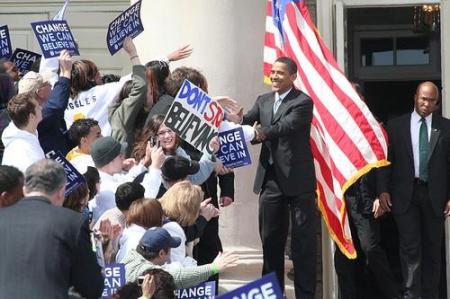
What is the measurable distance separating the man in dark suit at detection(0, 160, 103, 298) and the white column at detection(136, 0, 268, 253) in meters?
5.13

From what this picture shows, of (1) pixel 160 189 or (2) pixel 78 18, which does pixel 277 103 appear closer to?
(1) pixel 160 189

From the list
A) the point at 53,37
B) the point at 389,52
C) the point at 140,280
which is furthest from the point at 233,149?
A: the point at 389,52

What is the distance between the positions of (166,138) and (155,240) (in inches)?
70.8

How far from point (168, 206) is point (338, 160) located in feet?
9.03

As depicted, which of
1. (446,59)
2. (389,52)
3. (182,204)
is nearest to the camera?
(182,204)

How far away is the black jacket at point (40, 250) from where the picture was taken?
24.5 ft

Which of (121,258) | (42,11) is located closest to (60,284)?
(121,258)

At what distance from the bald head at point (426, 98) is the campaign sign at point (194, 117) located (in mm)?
2391

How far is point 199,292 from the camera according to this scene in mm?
A: 8984

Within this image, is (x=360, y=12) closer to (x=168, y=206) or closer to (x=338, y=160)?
(x=338, y=160)

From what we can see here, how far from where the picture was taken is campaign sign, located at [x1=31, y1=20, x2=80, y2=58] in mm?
11328

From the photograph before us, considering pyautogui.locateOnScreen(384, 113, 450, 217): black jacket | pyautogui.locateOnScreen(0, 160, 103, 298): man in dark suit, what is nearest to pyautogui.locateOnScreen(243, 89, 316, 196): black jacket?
pyautogui.locateOnScreen(384, 113, 450, 217): black jacket

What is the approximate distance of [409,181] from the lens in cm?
1232

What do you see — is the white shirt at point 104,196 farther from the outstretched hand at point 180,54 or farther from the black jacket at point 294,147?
the outstretched hand at point 180,54
